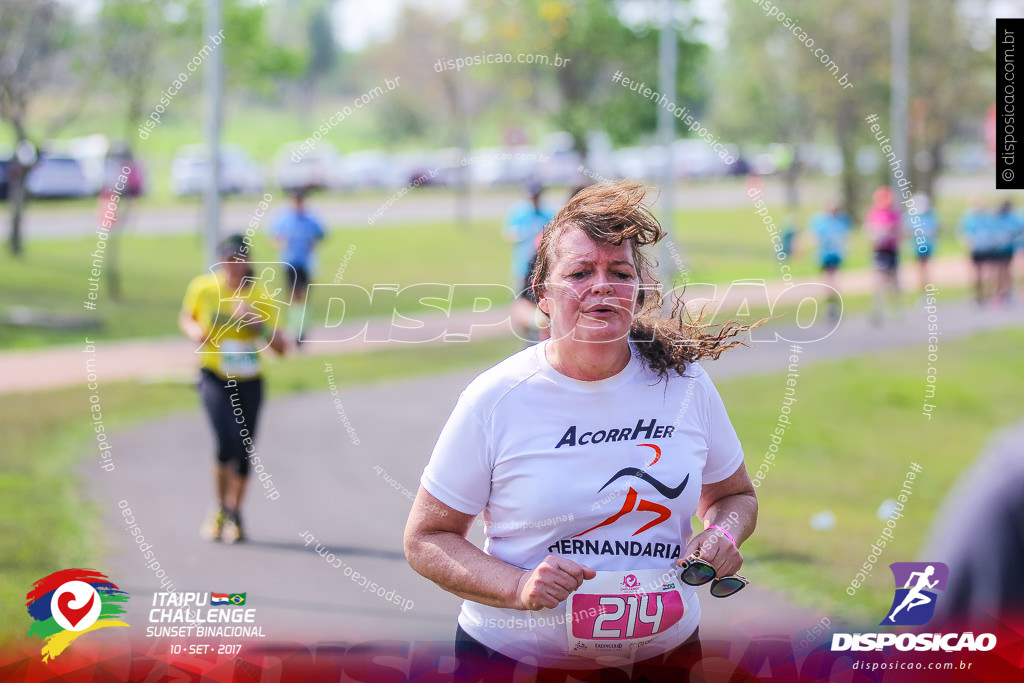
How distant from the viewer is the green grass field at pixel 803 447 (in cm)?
684

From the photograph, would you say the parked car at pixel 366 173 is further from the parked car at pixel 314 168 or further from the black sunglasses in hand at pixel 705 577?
the black sunglasses in hand at pixel 705 577

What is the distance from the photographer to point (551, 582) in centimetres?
265

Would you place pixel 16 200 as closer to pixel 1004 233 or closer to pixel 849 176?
pixel 1004 233

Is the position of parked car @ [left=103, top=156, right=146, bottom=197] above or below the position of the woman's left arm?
above

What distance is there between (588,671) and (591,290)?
94 cm

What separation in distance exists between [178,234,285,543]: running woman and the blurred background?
0.93ft

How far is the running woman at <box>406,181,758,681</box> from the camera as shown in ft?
9.19

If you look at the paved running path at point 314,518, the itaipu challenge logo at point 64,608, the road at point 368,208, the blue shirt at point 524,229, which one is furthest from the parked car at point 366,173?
the itaipu challenge logo at point 64,608

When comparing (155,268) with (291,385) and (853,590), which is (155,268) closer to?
(291,385)

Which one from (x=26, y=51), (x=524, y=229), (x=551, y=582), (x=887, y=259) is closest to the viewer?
(x=551, y=582)

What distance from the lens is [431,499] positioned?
286 cm

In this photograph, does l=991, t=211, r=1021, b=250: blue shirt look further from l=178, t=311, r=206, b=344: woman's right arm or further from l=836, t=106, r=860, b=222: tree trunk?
l=836, t=106, r=860, b=222: tree trunk

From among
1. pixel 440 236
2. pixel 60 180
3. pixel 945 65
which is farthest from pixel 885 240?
pixel 60 180

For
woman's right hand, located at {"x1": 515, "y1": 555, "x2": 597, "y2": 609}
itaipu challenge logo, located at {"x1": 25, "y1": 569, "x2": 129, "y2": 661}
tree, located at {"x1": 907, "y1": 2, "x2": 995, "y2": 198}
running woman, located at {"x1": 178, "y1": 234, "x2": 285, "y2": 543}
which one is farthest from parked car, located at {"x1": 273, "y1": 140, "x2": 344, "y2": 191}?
woman's right hand, located at {"x1": 515, "y1": 555, "x2": 597, "y2": 609}
